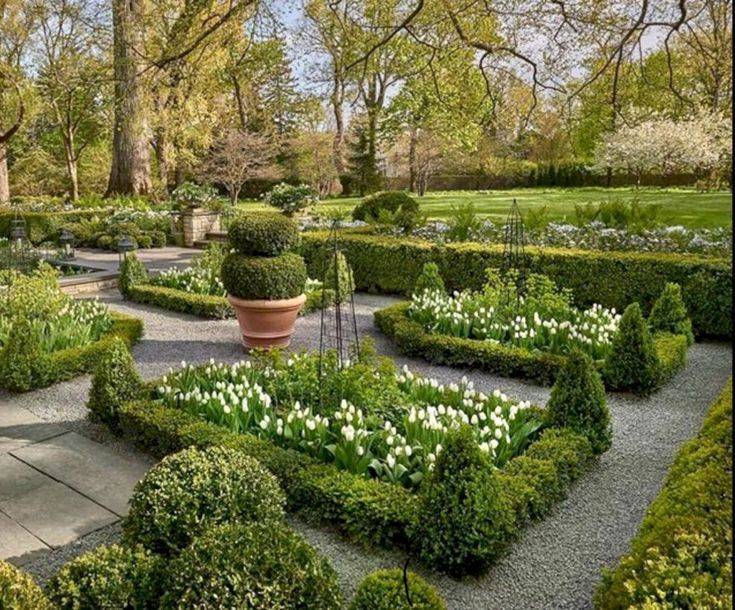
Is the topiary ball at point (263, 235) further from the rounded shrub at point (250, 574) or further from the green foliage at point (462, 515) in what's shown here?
the rounded shrub at point (250, 574)

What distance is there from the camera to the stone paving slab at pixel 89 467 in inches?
153

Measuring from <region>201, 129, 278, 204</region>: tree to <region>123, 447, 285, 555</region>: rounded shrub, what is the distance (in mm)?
21570

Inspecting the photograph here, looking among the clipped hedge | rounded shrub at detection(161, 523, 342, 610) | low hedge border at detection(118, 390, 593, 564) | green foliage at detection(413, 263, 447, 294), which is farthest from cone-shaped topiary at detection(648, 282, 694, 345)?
rounded shrub at detection(161, 523, 342, 610)

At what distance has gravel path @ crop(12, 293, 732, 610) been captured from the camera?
3.01 metres

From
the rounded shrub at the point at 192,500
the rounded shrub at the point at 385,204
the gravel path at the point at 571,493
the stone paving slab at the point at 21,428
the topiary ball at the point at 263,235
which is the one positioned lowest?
the gravel path at the point at 571,493

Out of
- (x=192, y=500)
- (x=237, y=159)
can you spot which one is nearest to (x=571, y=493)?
(x=192, y=500)

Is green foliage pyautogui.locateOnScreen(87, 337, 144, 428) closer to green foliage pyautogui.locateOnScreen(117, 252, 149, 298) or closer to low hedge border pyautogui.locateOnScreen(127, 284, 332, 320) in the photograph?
low hedge border pyautogui.locateOnScreen(127, 284, 332, 320)

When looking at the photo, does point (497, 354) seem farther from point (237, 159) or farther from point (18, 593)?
point (237, 159)

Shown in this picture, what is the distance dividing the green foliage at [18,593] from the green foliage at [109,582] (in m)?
0.19

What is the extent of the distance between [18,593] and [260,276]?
478cm

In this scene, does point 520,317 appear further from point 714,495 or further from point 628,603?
point 628,603

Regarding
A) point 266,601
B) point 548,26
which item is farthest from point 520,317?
point 266,601

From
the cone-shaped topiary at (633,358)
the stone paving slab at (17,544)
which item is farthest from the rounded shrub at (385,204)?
the stone paving slab at (17,544)

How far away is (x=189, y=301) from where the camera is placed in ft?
29.0
